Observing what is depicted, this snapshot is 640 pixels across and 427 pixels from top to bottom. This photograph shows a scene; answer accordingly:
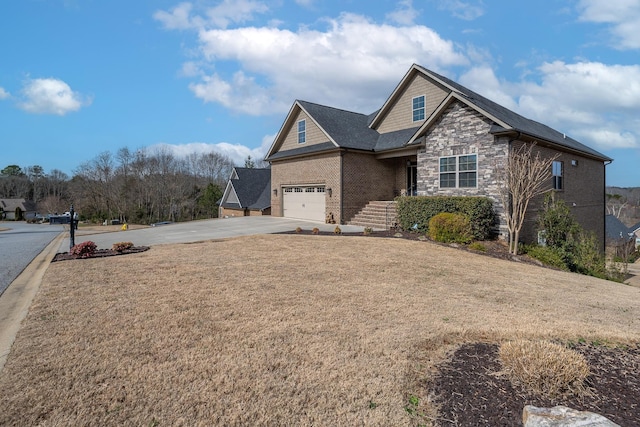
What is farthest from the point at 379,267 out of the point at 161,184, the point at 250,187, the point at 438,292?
the point at 161,184

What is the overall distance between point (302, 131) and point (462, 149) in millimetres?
9961

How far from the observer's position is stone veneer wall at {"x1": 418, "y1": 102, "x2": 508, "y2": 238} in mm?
13695

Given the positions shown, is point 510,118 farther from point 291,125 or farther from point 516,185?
point 291,125

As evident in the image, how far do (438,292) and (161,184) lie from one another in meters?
41.7

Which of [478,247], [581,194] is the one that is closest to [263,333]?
[478,247]

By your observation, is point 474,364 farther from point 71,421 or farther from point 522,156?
point 522,156

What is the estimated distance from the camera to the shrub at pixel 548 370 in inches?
126

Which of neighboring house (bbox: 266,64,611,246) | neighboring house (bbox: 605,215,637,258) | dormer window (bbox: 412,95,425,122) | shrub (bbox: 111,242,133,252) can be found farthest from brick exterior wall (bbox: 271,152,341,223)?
neighboring house (bbox: 605,215,637,258)

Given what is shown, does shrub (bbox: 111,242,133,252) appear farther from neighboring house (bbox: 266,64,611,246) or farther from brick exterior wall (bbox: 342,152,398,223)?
brick exterior wall (bbox: 342,152,398,223)

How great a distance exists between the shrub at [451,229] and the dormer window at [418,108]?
733 cm

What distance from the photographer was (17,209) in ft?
192

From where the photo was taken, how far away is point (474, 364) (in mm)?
3807

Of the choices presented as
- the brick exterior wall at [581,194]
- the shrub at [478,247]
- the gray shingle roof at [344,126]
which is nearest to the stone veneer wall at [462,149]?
the shrub at [478,247]

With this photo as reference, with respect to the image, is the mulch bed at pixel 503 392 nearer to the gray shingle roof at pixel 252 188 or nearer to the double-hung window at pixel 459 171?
the double-hung window at pixel 459 171
